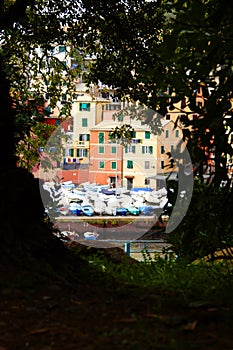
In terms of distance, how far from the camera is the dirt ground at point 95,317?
2629 mm

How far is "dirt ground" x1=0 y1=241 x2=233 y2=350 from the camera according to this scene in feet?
8.63

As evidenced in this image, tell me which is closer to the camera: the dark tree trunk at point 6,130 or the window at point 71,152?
the dark tree trunk at point 6,130

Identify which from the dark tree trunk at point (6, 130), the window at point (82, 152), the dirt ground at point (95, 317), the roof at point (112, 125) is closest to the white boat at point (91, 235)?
the window at point (82, 152)

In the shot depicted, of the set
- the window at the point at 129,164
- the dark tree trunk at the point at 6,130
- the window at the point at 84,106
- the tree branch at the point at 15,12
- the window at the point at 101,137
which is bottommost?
the window at the point at 129,164

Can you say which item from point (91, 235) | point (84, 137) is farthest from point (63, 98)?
point (91, 235)

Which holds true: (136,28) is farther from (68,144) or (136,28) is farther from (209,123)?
(209,123)

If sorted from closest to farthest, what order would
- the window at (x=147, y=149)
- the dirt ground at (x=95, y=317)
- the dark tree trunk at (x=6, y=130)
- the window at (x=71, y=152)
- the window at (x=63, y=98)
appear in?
the dirt ground at (x=95, y=317), the dark tree trunk at (x=6, y=130), the window at (x=147, y=149), the window at (x=71, y=152), the window at (x=63, y=98)

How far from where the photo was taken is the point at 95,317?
294cm

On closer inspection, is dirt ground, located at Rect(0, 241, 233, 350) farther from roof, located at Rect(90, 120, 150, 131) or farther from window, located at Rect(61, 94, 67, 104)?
window, located at Rect(61, 94, 67, 104)

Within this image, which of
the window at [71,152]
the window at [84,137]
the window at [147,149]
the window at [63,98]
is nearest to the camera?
the window at [147,149]

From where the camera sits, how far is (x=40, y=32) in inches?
392

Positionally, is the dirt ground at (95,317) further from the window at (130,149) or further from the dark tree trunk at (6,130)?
the window at (130,149)

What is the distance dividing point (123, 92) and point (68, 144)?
230 centimetres

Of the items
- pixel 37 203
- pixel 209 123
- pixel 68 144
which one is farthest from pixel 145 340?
pixel 68 144
